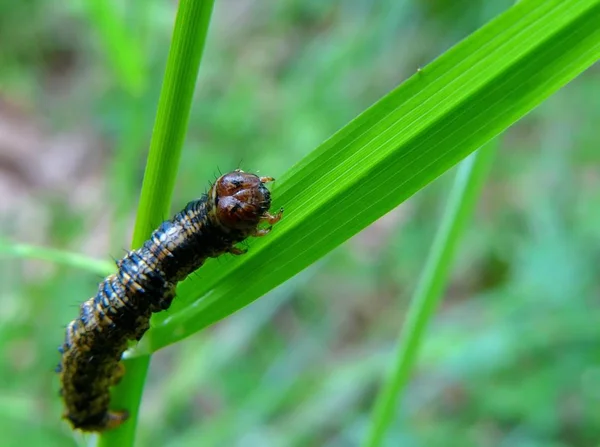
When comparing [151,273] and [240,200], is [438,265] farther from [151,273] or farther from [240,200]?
[151,273]

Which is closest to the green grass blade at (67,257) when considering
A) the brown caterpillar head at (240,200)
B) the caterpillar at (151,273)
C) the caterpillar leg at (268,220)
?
the caterpillar at (151,273)

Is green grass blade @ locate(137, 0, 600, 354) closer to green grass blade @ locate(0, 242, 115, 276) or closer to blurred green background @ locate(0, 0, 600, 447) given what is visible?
green grass blade @ locate(0, 242, 115, 276)

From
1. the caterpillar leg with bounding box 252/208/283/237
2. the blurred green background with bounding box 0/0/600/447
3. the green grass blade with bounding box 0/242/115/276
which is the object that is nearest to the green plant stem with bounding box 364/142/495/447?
the caterpillar leg with bounding box 252/208/283/237

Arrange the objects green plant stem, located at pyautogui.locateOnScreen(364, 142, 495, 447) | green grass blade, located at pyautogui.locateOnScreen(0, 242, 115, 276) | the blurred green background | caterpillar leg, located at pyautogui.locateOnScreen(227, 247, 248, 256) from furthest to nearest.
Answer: the blurred green background < green grass blade, located at pyautogui.locateOnScreen(0, 242, 115, 276) < green plant stem, located at pyautogui.locateOnScreen(364, 142, 495, 447) < caterpillar leg, located at pyautogui.locateOnScreen(227, 247, 248, 256)

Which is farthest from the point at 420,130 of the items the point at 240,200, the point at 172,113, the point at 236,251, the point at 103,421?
the point at 103,421

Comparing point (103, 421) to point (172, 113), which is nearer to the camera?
point (172, 113)

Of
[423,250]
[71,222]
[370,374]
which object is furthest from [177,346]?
[423,250]
